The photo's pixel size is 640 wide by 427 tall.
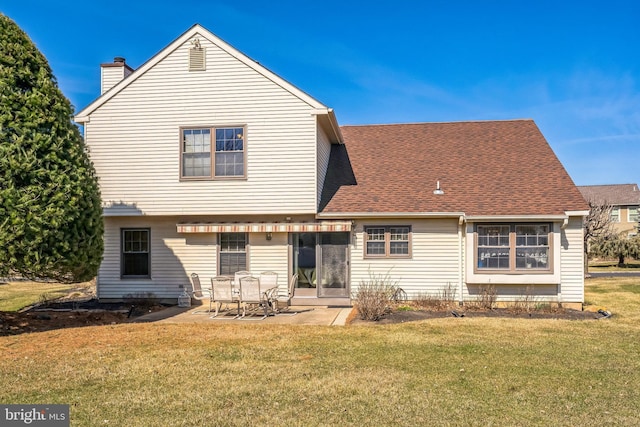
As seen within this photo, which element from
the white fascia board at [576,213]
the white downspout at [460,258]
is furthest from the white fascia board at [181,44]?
the white fascia board at [576,213]

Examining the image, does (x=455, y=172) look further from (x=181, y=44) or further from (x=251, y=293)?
(x=181, y=44)

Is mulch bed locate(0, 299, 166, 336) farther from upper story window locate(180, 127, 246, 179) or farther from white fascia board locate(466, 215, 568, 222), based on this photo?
white fascia board locate(466, 215, 568, 222)

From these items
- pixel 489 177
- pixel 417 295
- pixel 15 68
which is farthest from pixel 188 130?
pixel 489 177

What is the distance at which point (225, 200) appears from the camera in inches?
620

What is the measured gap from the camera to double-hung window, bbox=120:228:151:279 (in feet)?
55.9

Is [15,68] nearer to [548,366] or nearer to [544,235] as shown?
[548,366]

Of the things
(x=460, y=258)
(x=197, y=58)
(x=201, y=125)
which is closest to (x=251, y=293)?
(x=201, y=125)

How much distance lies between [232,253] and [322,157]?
13.5 feet

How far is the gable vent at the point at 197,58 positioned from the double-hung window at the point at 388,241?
681 centimetres

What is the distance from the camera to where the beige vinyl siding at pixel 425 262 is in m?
15.9

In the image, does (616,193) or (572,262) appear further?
(616,193)

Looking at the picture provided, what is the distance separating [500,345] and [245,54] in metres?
10.6

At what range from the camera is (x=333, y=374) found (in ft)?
26.1

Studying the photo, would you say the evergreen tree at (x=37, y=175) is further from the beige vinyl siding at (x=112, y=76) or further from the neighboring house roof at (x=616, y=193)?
the neighboring house roof at (x=616, y=193)
